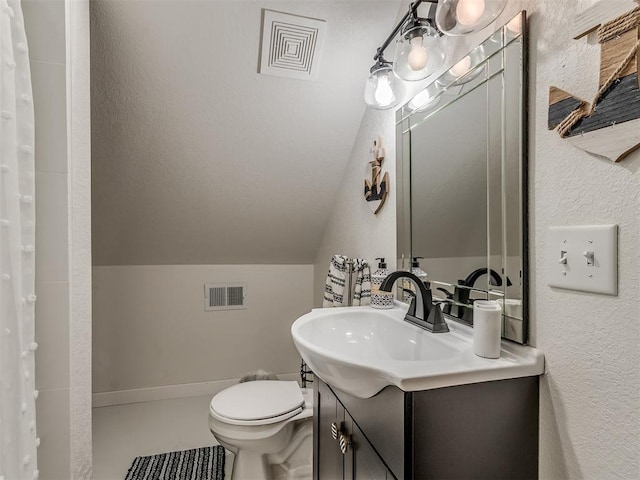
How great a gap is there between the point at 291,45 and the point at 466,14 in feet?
2.90

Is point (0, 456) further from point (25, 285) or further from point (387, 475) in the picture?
point (387, 475)

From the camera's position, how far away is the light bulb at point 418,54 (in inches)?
42.0

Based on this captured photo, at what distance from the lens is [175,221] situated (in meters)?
2.27

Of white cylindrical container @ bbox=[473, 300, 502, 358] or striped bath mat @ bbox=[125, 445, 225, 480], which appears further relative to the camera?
striped bath mat @ bbox=[125, 445, 225, 480]

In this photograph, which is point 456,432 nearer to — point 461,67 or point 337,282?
point 461,67

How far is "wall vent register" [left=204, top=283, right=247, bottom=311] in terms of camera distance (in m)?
2.63

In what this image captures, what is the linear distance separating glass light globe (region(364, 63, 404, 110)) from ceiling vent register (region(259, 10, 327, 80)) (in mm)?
365

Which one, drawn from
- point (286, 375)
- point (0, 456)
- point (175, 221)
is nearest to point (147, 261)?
point (175, 221)

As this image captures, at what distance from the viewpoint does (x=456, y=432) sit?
0.71 metres

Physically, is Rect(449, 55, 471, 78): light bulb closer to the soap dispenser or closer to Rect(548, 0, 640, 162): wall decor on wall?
Rect(548, 0, 640, 162): wall decor on wall

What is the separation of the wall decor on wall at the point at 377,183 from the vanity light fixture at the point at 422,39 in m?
0.29

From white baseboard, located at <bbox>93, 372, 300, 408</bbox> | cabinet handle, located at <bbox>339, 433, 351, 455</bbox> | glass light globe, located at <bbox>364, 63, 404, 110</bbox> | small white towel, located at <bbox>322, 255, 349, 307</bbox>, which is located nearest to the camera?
cabinet handle, located at <bbox>339, 433, 351, 455</bbox>

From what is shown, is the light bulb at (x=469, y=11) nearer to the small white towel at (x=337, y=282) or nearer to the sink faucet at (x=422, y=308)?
the sink faucet at (x=422, y=308)

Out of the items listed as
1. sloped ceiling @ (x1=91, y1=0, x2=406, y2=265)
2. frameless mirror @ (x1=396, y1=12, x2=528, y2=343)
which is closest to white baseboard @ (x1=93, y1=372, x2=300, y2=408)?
sloped ceiling @ (x1=91, y1=0, x2=406, y2=265)
